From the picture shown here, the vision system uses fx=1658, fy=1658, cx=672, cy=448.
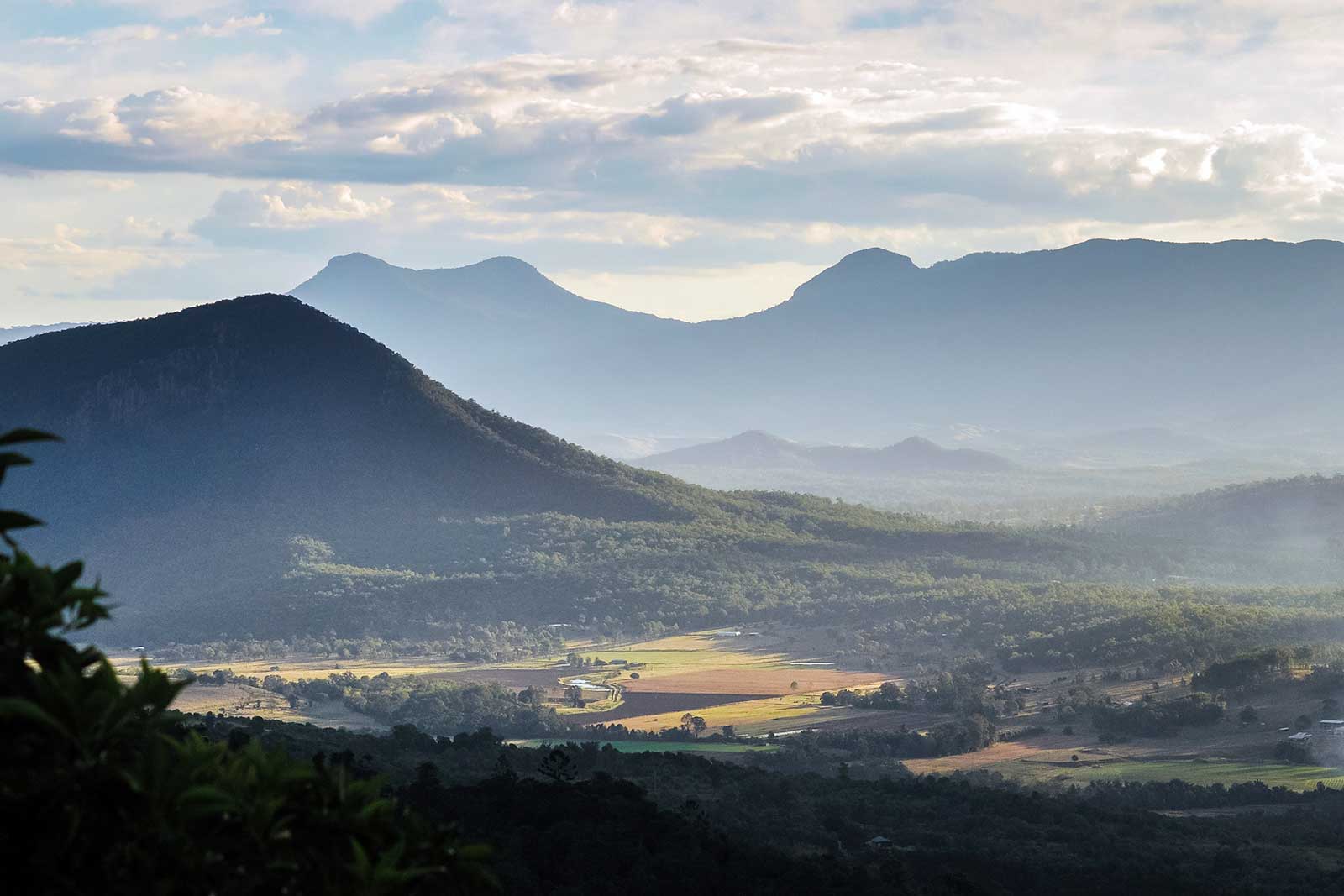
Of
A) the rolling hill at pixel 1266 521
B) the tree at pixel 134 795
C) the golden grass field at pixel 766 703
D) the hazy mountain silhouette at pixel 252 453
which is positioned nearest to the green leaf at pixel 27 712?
the tree at pixel 134 795

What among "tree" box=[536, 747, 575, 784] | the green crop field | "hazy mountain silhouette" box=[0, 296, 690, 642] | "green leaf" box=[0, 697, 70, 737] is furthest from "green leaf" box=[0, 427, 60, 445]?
"hazy mountain silhouette" box=[0, 296, 690, 642]

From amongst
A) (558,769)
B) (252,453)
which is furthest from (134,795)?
(252,453)

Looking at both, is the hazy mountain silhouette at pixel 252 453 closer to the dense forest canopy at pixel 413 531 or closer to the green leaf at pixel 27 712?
the dense forest canopy at pixel 413 531

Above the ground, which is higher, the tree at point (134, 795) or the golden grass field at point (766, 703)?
the tree at point (134, 795)

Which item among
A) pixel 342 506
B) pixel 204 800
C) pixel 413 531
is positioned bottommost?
pixel 204 800

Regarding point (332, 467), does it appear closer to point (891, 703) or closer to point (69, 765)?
point (891, 703)

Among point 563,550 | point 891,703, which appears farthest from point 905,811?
point 563,550

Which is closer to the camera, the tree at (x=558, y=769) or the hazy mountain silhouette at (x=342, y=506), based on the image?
the tree at (x=558, y=769)

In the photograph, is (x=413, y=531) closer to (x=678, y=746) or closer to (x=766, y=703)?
(x=766, y=703)

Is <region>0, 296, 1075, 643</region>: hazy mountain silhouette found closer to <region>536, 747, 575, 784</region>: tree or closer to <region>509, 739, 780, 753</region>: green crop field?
<region>509, 739, 780, 753</region>: green crop field

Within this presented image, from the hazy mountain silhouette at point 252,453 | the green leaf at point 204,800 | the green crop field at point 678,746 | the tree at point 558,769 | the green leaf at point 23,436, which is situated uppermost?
the hazy mountain silhouette at point 252,453

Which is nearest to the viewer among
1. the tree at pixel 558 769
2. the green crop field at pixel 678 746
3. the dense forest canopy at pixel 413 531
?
the tree at pixel 558 769

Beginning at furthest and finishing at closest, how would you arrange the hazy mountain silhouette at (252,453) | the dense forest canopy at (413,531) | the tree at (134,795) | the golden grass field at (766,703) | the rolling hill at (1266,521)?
1. the rolling hill at (1266,521)
2. the hazy mountain silhouette at (252,453)
3. the dense forest canopy at (413,531)
4. the golden grass field at (766,703)
5. the tree at (134,795)
